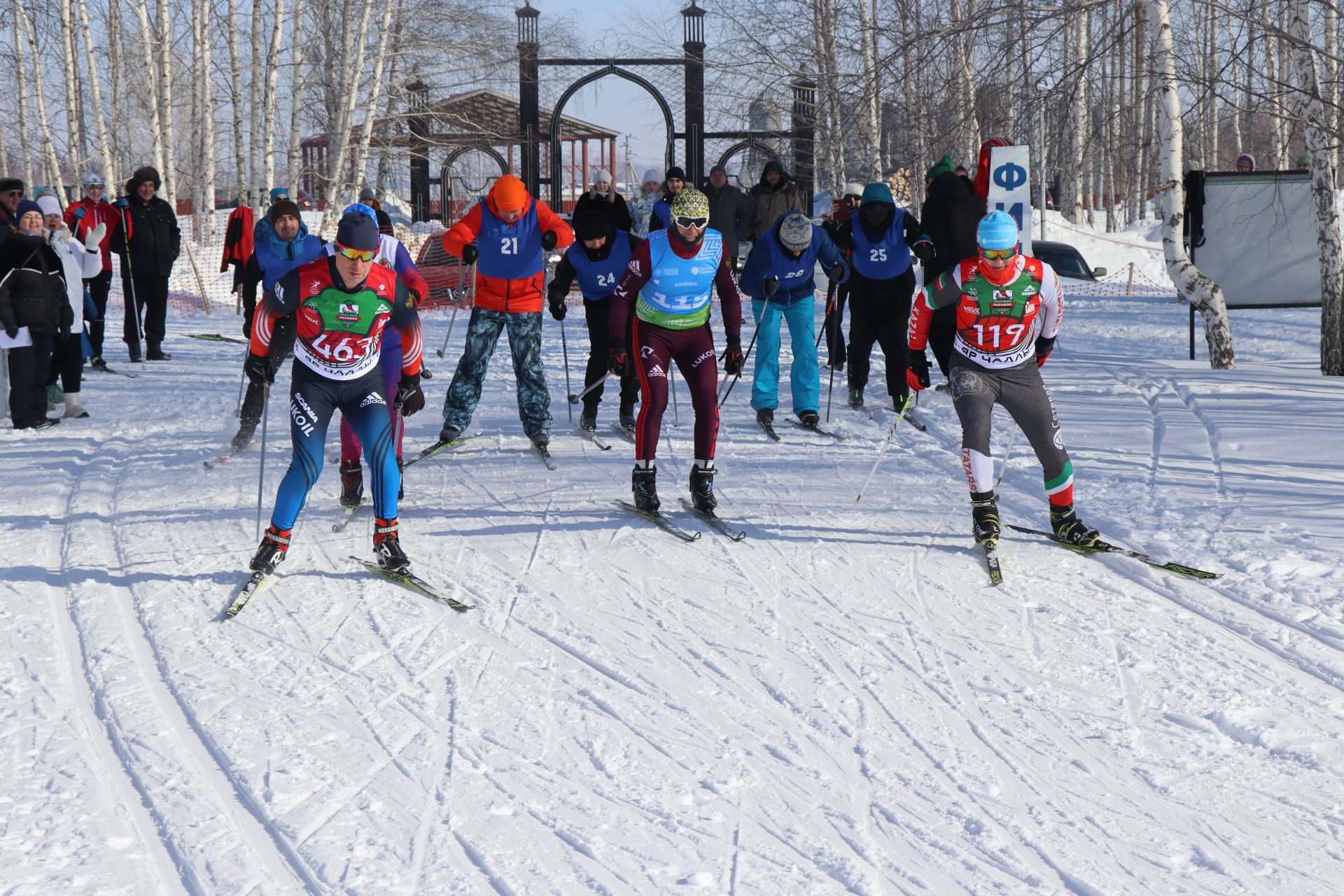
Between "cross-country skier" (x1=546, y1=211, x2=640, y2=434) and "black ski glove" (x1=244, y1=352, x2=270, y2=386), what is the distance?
212 centimetres

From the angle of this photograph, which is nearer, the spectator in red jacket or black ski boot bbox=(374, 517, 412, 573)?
black ski boot bbox=(374, 517, 412, 573)

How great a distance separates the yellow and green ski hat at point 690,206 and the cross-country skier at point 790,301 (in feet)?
6.82

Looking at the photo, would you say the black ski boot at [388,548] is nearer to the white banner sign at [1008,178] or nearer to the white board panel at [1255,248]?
the white banner sign at [1008,178]

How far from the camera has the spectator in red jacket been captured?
11922 millimetres

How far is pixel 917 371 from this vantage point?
6.11 metres

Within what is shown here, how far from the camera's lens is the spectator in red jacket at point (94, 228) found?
1192 cm

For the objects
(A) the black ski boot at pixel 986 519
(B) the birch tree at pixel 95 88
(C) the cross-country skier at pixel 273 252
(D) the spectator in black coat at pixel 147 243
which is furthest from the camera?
(B) the birch tree at pixel 95 88

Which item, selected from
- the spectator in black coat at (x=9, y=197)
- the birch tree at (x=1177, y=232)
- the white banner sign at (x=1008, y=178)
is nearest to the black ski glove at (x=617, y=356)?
the white banner sign at (x=1008, y=178)

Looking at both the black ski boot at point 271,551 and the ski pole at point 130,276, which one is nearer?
the black ski boot at point 271,551

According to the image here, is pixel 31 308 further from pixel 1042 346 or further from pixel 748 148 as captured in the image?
pixel 748 148

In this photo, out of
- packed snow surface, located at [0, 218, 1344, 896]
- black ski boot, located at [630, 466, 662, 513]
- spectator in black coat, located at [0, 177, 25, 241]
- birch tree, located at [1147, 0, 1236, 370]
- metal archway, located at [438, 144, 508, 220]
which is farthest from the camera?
metal archway, located at [438, 144, 508, 220]

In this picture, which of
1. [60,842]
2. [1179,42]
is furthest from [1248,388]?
[60,842]

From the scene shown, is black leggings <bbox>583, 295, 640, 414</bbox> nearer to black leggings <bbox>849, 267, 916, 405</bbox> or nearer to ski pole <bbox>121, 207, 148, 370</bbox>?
black leggings <bbox>849, 267, 916, 405</bbox>

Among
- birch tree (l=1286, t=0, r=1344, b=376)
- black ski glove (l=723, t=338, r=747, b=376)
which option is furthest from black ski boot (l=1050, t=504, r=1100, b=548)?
birch tree (l=1286, t=0, r=1344, b=376)
